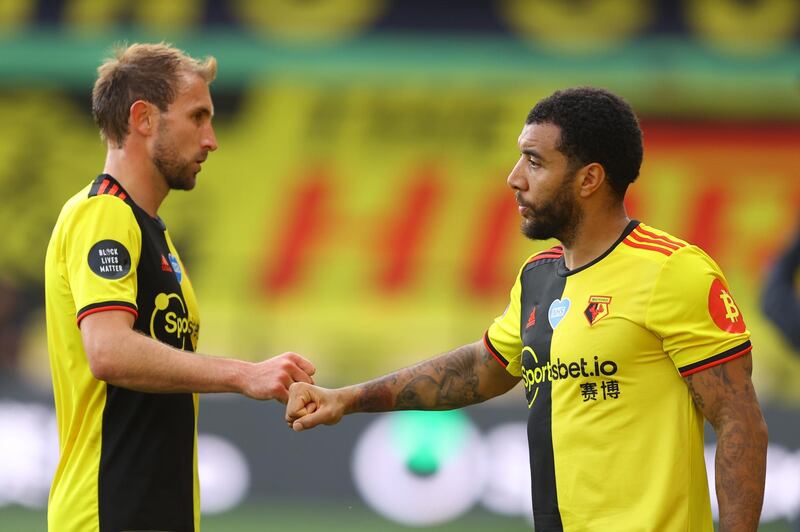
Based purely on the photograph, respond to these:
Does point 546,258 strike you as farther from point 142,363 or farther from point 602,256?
point 142,363

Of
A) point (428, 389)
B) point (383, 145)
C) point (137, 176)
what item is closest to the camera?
point (137, 176)

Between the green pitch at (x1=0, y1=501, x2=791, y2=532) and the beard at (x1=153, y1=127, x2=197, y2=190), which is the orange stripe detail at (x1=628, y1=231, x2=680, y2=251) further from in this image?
the green pitch at (x1=0, y1=501, x2=791, y2=532)

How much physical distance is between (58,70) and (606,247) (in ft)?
32.4

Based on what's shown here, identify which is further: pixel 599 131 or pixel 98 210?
pixel 98 210

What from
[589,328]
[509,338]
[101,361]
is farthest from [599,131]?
[101,361]

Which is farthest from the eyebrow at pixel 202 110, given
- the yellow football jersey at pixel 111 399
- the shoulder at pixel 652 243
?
the shoulder at pixel 652 243

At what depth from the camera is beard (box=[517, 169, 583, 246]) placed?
3949mm

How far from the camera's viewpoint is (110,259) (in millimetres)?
3969

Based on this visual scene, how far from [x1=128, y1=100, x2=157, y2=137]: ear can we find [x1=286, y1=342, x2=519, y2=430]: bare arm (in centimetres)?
103

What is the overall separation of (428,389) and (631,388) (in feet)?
3.06

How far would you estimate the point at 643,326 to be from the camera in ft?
12.1

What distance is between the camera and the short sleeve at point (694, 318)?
142 inches

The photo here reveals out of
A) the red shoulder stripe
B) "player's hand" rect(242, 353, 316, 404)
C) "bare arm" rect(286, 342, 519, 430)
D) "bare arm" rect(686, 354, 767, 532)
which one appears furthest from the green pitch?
"bare arm" rect(686, 354, 767, 532)

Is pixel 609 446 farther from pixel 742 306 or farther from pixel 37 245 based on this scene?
pixel 37 245
